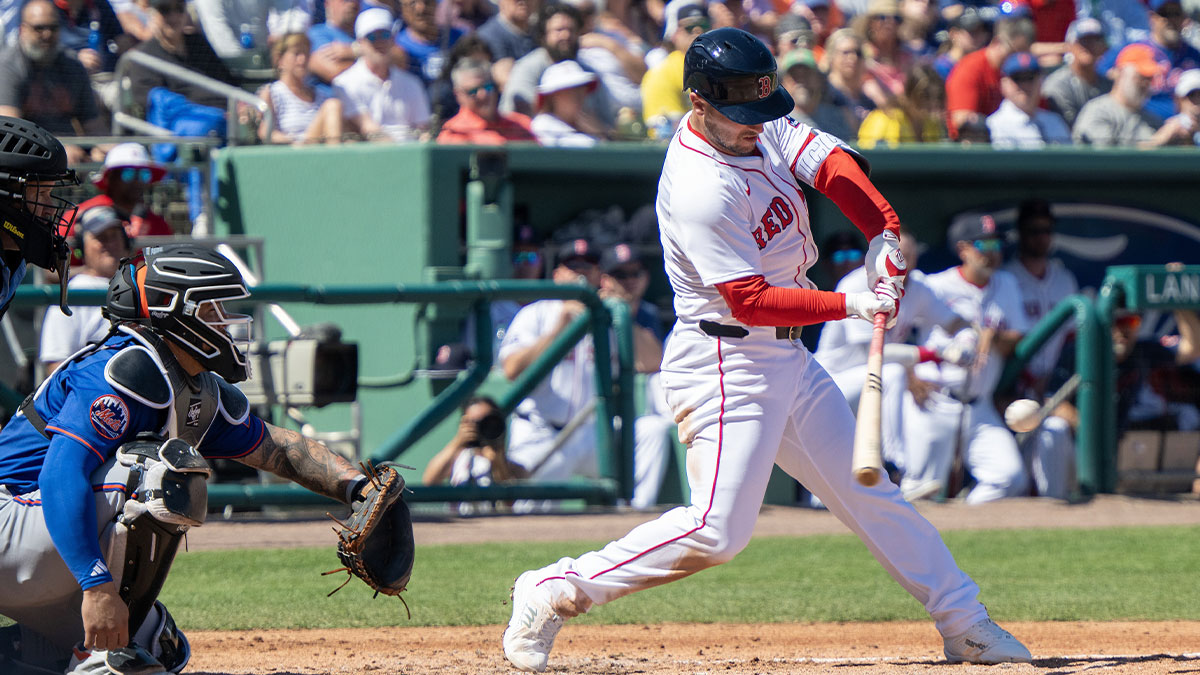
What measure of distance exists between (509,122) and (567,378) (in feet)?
5.74

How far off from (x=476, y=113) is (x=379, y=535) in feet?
16.8

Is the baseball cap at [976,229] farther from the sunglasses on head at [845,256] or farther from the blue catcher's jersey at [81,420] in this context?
the blue catcher's jersey at [81,420]

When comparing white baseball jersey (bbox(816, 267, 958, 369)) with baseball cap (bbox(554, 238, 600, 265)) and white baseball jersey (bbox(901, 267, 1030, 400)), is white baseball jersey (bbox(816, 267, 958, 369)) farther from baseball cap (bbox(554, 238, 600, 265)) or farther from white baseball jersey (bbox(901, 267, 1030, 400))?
baseball cap (bbox(554, 238, 600, 265))

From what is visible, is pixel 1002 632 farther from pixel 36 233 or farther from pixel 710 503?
pixel 36 233

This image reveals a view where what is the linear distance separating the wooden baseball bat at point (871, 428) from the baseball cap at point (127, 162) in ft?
16.2

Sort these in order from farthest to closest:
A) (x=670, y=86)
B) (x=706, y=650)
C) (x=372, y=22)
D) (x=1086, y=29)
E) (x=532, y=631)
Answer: (x=1086, y=29), (x=670, y=86), (x=372, y=22), (x=706, y=650), (x=532, y=631)

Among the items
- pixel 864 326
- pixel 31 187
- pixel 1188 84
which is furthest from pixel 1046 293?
pixel 31 187

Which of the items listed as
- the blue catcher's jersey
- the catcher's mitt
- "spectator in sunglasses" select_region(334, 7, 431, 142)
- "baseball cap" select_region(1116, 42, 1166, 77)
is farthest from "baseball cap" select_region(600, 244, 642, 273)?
the blue catcher's jersey

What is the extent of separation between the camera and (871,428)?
12.0 ft

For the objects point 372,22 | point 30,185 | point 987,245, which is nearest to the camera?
point 30,185

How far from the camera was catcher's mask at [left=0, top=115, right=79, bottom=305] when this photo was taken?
360 centimetres

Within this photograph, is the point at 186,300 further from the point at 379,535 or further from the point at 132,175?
the point at 132,175

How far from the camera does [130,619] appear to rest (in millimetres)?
3520

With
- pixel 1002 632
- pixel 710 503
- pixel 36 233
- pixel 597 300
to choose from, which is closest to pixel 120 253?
pixel 597 300
